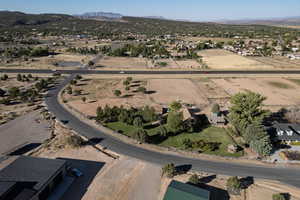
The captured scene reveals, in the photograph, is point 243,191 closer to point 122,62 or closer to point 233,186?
point 233,186

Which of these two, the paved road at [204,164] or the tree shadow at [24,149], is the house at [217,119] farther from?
the tree shadow at [24,149]

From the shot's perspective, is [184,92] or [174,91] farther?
[174,91]

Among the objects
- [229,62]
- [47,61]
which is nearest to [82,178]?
[47,61]

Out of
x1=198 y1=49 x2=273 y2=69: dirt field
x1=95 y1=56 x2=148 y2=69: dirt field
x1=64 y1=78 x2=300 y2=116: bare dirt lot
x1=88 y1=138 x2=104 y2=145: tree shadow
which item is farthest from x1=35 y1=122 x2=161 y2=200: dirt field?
x1=198 y1=49 x2=273 y2=69: dirt field

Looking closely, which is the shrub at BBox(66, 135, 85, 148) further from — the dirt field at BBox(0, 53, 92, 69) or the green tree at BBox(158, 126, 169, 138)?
the dirt field at BBox(0, 53, 92, 69)

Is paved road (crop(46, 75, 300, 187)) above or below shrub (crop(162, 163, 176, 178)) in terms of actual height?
below
